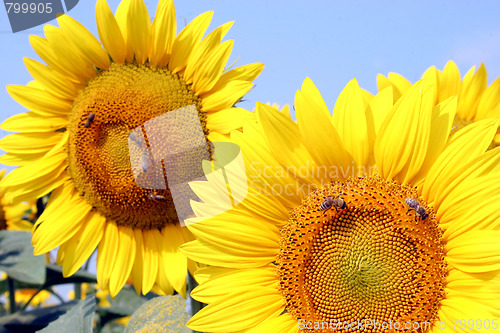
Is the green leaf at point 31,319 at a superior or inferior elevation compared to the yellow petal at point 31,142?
inferior

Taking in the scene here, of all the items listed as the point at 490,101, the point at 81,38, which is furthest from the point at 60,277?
the point at 490,101

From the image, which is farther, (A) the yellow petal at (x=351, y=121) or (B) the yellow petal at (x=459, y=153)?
(A) the yellow petal at (x=351, y=121)

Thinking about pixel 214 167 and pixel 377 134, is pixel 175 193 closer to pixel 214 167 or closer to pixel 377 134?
pixel 214 167

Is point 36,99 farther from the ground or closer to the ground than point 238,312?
farther from the ground

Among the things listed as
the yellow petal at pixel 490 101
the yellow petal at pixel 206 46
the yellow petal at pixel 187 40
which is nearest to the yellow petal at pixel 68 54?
the yellow petal at pixel 187 40

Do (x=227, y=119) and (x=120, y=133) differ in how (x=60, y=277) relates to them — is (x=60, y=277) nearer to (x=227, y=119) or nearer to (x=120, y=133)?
(x=120, y=133)

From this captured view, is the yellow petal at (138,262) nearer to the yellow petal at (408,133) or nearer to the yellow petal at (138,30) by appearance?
the yellow petal at (138,30)

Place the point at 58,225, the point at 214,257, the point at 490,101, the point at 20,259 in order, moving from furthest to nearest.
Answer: the point at 20,259
the point at 490,101
the point at 58,225
the point at 214,257
